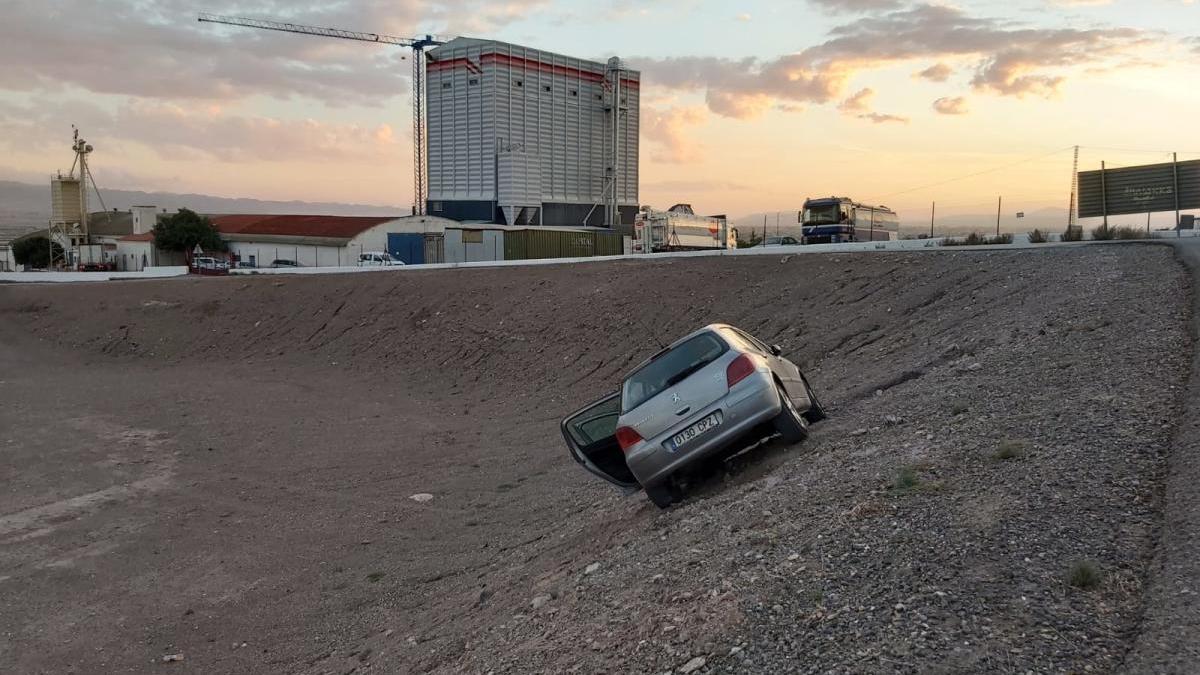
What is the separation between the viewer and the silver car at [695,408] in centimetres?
765

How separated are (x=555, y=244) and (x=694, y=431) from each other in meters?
42.4

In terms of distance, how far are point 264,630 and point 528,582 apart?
9.38 ft

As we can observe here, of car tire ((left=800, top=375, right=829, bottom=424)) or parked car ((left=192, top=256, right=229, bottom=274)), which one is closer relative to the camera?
car tire ((left=800, top=375, right=829, bottom=424))

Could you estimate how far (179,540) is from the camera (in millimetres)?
11164

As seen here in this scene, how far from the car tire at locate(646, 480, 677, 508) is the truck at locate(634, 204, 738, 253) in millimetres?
33896

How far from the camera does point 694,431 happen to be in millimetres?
7680

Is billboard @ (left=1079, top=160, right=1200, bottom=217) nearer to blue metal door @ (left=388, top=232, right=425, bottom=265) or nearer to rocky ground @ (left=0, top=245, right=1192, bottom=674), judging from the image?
rocky ground @ (left=0, top=245, right=1192, bottom=674)

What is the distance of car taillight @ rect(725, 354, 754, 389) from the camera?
7.68m

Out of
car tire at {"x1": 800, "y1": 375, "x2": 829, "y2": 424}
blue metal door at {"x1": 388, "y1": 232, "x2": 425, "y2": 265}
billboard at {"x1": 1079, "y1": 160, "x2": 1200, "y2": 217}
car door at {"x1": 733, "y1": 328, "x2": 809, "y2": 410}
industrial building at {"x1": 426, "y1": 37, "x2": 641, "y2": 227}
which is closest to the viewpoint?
car door at {"x1": 733, "y1": 328, "x2": 809, "y2": 410}

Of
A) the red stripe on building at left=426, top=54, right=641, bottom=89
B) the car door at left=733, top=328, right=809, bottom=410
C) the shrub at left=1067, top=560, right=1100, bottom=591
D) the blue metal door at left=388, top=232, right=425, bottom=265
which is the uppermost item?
the red stripe on building at left=426, top=54, right=641, bottom=89

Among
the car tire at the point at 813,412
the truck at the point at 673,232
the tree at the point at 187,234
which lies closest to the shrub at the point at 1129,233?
the truck at the point at 673,232

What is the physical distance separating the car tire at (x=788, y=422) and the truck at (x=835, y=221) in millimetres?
30641

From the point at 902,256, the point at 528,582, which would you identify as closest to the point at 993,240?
the point at 902,256

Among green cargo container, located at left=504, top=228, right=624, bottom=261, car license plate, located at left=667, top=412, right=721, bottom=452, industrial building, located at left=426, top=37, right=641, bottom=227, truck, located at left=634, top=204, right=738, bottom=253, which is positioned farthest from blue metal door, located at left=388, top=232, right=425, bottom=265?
car license plate, located at left=667, top=412, right=721, bottom=452
